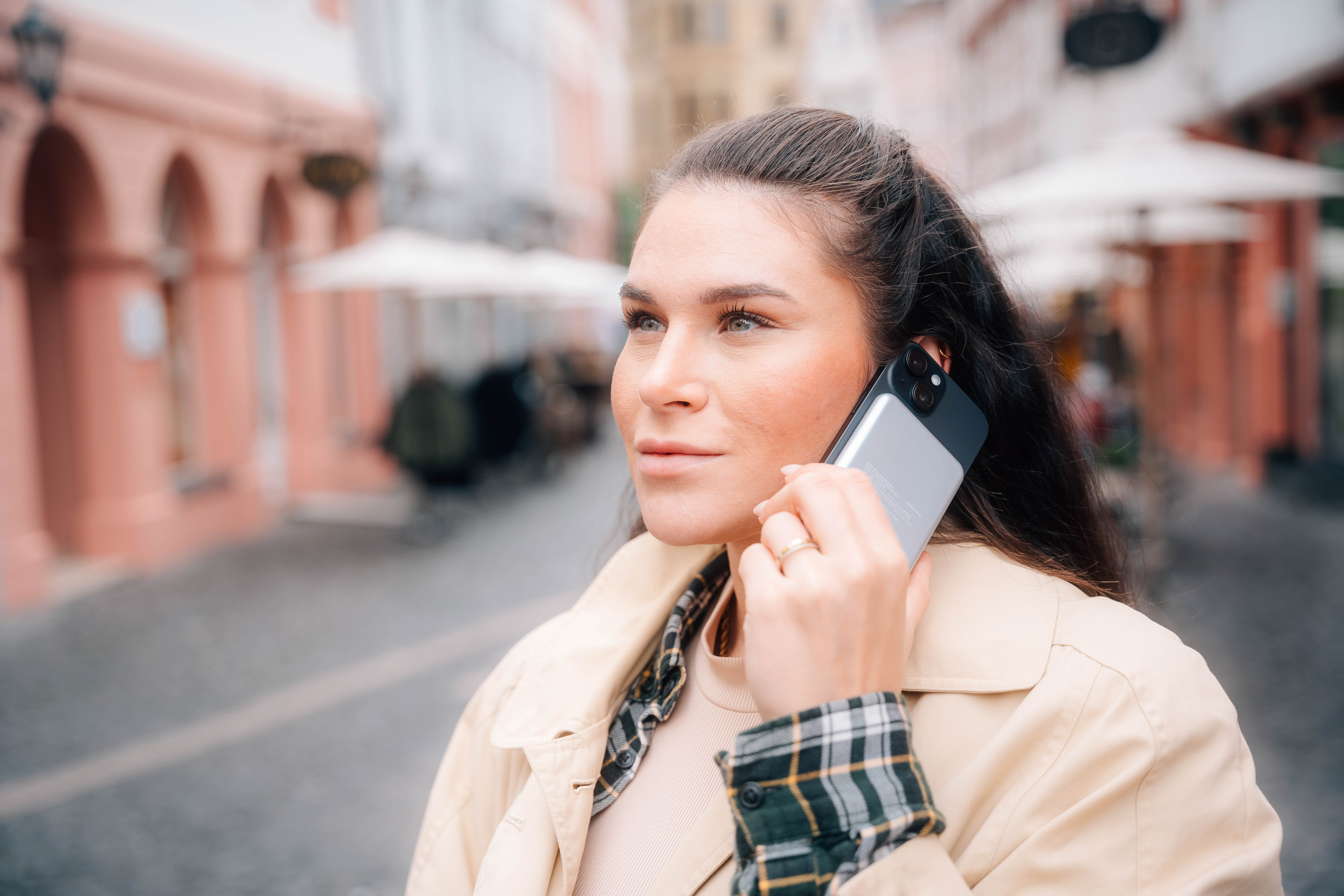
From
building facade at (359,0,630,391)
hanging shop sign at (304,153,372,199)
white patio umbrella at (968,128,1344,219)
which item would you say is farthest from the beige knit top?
hanging shop sign at (304,153,372,199)

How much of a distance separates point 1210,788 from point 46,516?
9.91m

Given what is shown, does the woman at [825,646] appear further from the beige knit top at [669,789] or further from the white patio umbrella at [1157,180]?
the white patio umbrella at [1157,180]

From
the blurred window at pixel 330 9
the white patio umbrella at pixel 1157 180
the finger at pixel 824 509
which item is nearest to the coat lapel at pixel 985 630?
the finger at pixel 824 509

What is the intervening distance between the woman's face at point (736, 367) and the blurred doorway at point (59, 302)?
874cm

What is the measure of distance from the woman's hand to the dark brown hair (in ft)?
1.28

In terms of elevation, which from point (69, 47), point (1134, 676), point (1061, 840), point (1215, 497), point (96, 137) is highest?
point (69, 47)

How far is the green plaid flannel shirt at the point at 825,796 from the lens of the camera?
111 centimetres

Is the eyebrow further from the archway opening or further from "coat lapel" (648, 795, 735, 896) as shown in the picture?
the archway opening

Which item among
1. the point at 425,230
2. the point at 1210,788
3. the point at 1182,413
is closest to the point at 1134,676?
the point at 1210,788

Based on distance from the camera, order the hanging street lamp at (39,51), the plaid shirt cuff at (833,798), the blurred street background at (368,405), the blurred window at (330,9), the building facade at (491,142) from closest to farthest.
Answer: the plaid shirt cuff at (833,798) → the blurred street background at (368,405) → the hanging street lamp at (39,51) → the blurred window at (330,9) → the building facade at (491,142)

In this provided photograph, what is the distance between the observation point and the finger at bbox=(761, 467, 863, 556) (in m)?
1.16

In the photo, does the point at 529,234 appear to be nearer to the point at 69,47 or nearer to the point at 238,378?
the point at 238,378

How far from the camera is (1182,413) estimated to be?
14.9m

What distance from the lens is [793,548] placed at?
1.17 metres
